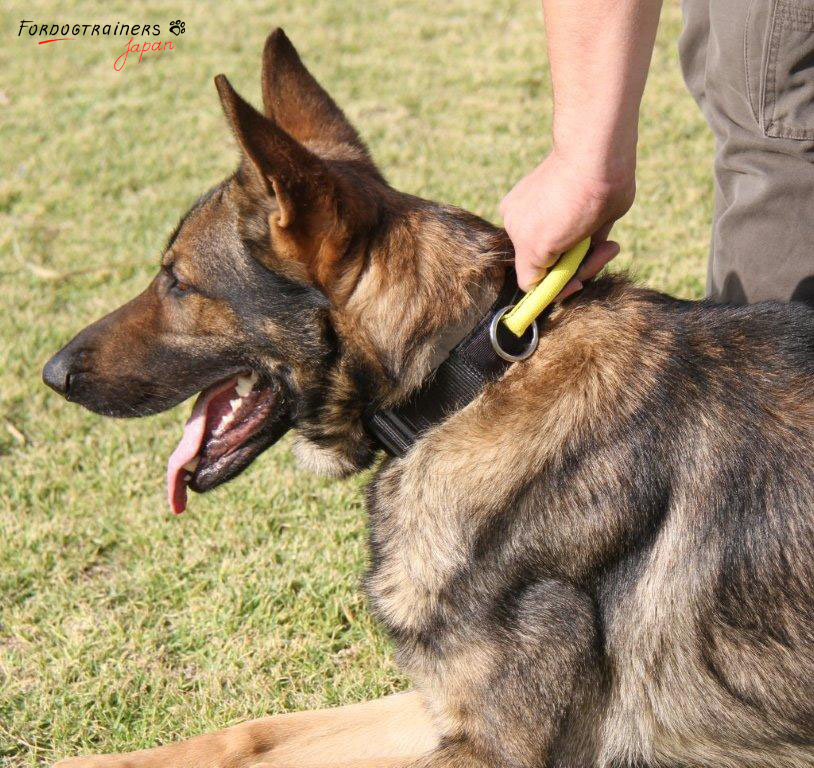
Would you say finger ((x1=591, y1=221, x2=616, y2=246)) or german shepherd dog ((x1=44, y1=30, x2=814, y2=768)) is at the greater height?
finger ((x1=591, y1=221, x2=616, y2=246))

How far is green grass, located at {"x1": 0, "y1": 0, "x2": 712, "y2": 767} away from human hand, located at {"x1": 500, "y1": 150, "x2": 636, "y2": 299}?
5.06 feet

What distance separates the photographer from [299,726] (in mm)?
2764

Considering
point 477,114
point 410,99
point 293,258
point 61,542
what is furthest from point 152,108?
point 293,258

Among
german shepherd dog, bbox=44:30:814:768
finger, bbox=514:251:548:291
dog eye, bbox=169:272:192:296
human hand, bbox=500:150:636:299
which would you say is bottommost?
german shepherd dog, bbox=44:30:814:768

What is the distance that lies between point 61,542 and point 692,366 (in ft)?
8.39

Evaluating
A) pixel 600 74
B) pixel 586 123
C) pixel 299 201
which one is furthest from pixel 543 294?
pixel 299 201

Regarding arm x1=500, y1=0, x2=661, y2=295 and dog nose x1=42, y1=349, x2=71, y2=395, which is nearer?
arm x1=500, y1=0, x2=661, y2=295

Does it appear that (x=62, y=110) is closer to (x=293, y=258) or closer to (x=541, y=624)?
(x=293, y=258)

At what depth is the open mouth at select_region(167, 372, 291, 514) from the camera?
265 cm

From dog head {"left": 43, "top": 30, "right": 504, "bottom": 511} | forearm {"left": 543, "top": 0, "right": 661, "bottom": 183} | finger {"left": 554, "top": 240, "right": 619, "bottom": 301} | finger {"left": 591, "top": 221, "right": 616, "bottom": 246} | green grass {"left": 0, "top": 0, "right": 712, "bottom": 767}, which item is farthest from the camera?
green grass {"left": 0, "top": 0, "right": 712, "bottom": 767}

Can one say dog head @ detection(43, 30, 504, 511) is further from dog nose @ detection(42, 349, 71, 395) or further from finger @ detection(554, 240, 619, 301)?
finger @ detection(554, 240, 619, 301)

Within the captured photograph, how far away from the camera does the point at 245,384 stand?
2693 mm

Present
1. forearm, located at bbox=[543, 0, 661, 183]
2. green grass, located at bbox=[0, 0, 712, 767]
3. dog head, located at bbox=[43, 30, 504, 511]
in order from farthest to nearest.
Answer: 1. green grass, located at bbox=[0, 0, 712, 767]
2. dog head, located at bbox=[43, 30, 504, 511]
3. forearm, located at bbox=[543, 0, 661, 183]

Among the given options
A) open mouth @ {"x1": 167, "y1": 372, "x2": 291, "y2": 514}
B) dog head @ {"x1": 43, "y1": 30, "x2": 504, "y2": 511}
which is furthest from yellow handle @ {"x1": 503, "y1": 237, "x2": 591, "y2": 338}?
open mouth @ {"x1": 167, "y1": 372, "x2": 291, "y2": 514}
